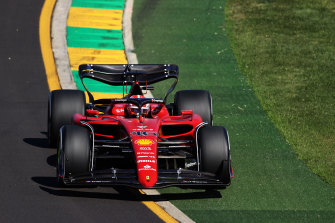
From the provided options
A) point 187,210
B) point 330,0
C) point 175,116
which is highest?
point 330,0

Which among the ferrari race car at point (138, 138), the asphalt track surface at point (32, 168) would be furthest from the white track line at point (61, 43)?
the ferrari race car at point (138, 138)

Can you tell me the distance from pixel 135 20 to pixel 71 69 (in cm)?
375

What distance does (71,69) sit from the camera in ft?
63.6

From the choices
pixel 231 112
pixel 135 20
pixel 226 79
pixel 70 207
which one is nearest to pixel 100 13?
pixel 135 20

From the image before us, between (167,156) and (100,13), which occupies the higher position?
(100,13)

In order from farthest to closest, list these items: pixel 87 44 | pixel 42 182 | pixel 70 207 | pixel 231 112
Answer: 1. pixel 87 44
2. pixel 231 112
3. pixel 42 182
4. pixel 70 207

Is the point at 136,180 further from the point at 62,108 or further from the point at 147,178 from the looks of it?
the point at 62,108

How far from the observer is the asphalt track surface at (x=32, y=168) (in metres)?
12.2

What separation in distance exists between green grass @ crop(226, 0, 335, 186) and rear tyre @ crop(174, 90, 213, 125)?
171 centimetres

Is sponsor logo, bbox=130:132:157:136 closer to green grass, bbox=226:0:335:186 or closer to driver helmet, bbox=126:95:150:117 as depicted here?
driver helmet, bbox=126:95:150:117

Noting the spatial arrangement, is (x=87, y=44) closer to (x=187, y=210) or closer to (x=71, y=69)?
(x=71, y=69)

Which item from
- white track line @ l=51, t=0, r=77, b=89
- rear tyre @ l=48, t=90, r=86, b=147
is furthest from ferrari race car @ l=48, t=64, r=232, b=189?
white track line @ l=51, t=0, r=77, b=89

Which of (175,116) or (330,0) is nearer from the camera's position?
(175,116)

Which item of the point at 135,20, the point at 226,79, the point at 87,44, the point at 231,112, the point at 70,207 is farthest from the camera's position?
the point at 135,20
